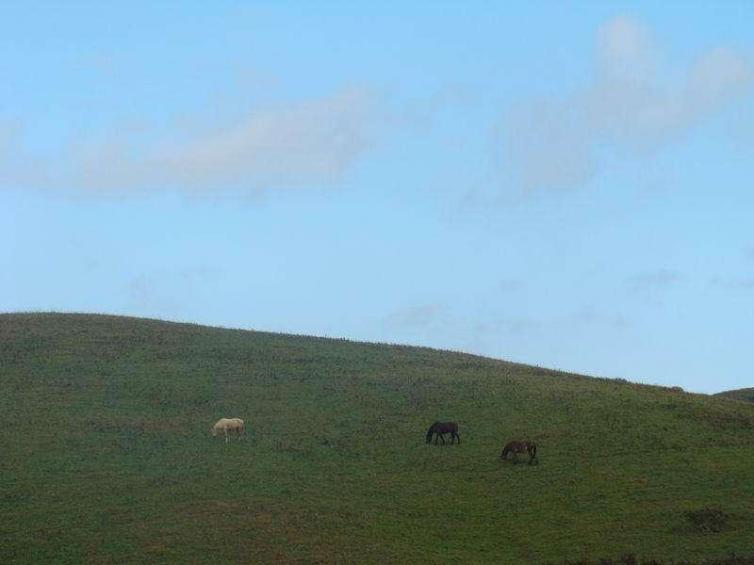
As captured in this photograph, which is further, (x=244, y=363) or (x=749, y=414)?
(x=244, y=363)

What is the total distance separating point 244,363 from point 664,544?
94.7 feet

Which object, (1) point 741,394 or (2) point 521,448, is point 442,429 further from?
(1) point 741,394

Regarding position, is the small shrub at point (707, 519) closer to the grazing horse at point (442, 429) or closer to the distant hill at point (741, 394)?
the grazing horse at point (442, 429)

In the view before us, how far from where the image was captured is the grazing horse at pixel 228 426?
1619 inches

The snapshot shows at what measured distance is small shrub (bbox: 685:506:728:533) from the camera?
103ft

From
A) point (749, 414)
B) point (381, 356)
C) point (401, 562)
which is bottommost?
point (401, 562)

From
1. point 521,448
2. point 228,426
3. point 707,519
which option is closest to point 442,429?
point 521,448

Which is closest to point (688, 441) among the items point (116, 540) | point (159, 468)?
point (159, 468)

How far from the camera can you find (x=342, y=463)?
125ft

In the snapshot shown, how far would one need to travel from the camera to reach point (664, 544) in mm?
30203

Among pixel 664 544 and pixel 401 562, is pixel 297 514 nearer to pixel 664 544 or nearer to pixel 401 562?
pixel 401 562

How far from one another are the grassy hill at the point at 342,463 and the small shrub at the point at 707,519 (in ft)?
0.55

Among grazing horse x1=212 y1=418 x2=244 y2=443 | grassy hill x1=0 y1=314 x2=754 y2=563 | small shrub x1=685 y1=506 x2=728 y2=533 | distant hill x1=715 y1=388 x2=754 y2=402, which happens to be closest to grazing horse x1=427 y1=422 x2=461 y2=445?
grassy hill x1=0 y1=314 x2=754 y2=563

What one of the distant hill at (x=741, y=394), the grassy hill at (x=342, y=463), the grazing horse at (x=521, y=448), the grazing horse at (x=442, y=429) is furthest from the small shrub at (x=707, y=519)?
the distant hill at (x=741, y=394)
